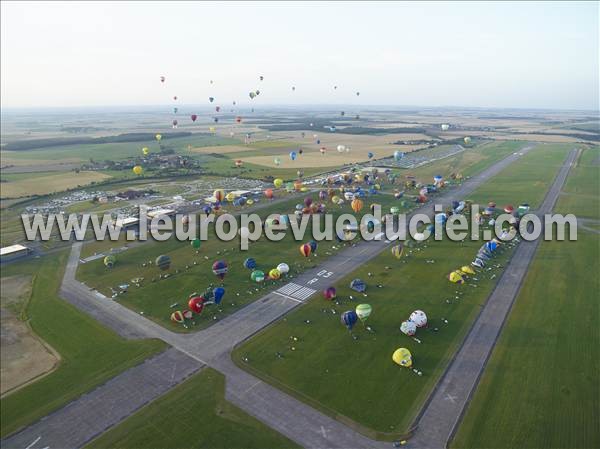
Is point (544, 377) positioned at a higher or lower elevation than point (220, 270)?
lower

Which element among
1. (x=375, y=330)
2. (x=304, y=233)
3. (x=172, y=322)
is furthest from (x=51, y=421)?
(x=304, y=233)

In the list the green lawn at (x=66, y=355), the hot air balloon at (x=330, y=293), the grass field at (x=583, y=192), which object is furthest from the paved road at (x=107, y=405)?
the grass field at (x=583, y=192)

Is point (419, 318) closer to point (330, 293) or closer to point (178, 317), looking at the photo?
point (330, 293)

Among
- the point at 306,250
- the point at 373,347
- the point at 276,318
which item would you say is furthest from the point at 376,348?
the point at 306,250

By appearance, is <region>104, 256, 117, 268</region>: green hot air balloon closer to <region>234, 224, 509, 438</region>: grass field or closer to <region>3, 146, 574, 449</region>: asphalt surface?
<region>3, 146, 574, 449</region>: asphalt surface

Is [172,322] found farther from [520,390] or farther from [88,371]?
[520,390]

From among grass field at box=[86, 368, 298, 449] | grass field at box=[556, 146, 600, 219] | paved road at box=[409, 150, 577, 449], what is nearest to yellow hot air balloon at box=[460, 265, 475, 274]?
paved road at box=[409, 150, 577, 449]
